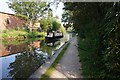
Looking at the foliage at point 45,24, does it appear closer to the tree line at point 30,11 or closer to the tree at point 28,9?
the tree line at point 30,11

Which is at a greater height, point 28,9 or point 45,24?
point 28,9

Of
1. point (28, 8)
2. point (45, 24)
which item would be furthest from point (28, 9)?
point (45, 24)

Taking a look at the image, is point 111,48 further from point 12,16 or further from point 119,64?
point 12,16

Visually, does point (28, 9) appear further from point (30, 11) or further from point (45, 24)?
point (45, 24)

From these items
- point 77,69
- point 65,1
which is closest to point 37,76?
point 77,69

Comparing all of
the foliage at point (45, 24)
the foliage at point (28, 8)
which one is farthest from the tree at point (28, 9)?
the foliage at point (45, 24)

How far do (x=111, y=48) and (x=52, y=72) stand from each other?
515 cm

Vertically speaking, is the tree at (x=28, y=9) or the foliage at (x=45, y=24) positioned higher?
the tree at (x=28, y=9)

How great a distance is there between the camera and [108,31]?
6.06 meters

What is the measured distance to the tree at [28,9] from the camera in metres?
53.6

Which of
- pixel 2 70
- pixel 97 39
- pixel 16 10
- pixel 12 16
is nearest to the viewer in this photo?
pixel 97 39

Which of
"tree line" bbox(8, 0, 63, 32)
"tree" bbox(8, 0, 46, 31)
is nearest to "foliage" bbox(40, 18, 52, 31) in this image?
"tree line" bbox(8, 0, 63, 32)

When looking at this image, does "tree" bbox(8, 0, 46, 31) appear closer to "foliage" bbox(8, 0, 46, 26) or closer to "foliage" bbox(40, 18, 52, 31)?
"foliage" bbox(8, 0, 46, 26)

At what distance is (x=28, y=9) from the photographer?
54.7 metres
